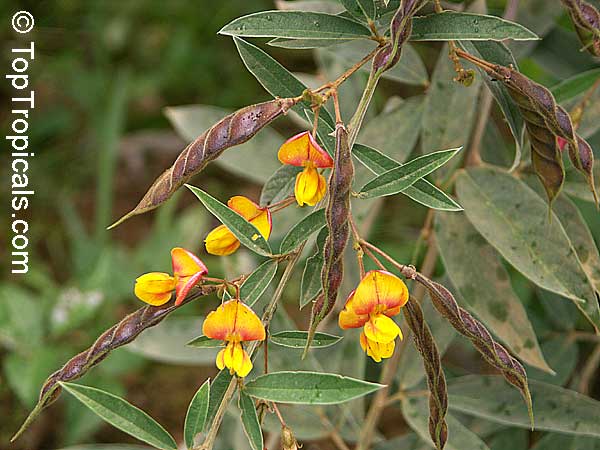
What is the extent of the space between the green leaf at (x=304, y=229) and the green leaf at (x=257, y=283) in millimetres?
15

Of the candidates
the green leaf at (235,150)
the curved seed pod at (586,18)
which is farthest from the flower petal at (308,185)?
the green leaf at (235,150)

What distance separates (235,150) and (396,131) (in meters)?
0.27

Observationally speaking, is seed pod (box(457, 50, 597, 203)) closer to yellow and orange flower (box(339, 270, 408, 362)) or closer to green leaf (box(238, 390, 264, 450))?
yellow and orange flower (box(339, 270, 408, 362))

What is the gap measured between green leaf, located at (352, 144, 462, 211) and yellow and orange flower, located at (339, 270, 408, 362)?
66 mm

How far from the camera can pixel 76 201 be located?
6.53 ft

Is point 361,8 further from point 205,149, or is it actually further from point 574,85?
point 574,85

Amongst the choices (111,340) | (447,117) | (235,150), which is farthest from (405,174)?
(235,150)

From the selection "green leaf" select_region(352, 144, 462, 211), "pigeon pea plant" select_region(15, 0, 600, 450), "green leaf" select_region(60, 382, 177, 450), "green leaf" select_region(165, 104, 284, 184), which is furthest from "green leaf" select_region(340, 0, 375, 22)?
"green leaf" select_region(165, 104, 284, 184)

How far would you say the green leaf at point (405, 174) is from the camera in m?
0.57

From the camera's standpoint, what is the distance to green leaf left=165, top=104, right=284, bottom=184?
1077 millimetres

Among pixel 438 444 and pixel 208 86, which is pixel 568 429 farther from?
pixel 208 86

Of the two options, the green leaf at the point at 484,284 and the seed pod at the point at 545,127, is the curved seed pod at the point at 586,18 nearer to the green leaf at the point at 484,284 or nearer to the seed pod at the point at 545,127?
the seed pod at the point at 545,127

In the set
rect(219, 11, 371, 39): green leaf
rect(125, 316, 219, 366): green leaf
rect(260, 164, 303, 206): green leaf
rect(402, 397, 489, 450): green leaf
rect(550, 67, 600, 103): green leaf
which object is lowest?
rect(125, 316, 219, 366): green leaf

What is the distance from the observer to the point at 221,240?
0.60 m
